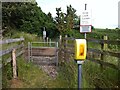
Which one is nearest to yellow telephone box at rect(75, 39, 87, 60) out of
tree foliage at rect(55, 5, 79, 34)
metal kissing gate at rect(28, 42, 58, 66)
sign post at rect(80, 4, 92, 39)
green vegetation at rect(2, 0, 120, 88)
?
green vegetation at rect(2, 0, 120, 88)

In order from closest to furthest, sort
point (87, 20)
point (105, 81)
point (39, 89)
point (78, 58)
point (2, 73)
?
point (78, 58) < point (105, 81) < point (39, 89) < point (2, 73) < point (87, 20)

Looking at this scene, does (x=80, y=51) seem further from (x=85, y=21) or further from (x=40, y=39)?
(x=40, y=39)

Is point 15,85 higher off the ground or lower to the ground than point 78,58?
lower

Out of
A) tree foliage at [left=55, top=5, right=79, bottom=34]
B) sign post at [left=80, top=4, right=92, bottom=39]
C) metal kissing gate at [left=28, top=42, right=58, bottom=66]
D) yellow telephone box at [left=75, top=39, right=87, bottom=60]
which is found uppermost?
tree foliage at [left=55, top=5, right=79, bottom=34]

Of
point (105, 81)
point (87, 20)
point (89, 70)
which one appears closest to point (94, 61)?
point (89, 70)

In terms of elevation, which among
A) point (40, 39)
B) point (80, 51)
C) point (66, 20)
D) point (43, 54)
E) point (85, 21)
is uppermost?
point (66, 20)

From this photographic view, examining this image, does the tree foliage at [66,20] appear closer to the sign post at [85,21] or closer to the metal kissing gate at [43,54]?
the metal kissing gate at [43,54]

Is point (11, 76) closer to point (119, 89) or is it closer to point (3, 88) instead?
point (3, 88)

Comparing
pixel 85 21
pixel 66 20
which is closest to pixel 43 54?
pixel 85 21

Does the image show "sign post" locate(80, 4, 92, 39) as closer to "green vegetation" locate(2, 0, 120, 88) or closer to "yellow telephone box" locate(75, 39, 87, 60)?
"green vegetation" locate(2, 0, 120, 88)

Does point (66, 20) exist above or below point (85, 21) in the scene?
above

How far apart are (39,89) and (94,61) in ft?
6.04

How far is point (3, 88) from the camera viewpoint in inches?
297

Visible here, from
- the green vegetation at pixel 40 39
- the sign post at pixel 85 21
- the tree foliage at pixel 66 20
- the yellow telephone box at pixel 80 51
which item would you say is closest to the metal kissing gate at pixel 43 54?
the green vegetation at pixel 40 39
